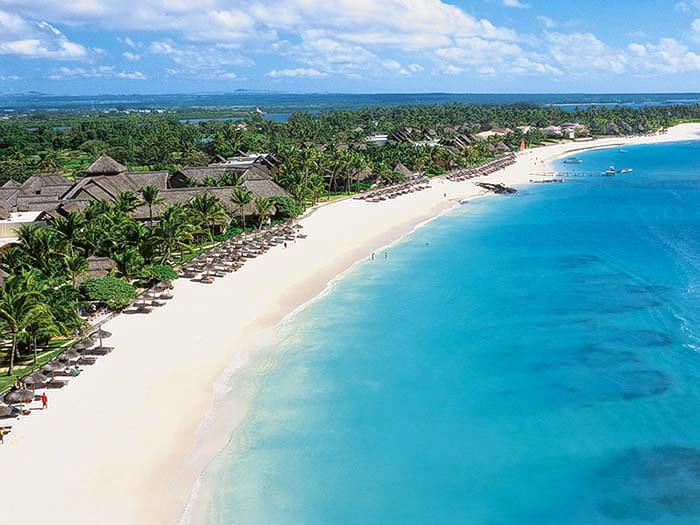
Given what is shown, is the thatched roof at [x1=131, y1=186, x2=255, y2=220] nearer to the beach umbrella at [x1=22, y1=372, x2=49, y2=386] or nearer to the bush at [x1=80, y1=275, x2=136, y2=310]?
the bush at [x1=80, y1=275, x2=136, y2=310]

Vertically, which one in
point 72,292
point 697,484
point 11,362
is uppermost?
point 72,292

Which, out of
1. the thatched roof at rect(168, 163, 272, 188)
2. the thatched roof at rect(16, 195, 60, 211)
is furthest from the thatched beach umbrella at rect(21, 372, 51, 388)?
the thatched roof at rect(168, 163, 272, 188)

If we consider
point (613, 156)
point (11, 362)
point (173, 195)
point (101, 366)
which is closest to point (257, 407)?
point (101, 366)

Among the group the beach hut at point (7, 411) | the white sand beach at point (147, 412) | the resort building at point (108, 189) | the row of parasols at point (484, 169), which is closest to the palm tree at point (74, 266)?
the white sand beach at point (147, 412)

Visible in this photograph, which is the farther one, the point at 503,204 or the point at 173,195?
the point at 503,204

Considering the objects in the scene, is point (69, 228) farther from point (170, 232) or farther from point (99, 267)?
point (170, 232)

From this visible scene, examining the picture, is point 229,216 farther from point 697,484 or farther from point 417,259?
point 697,484

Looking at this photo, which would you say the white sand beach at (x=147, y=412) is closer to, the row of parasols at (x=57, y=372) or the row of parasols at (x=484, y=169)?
the row of parasols at (x=57, y=372)

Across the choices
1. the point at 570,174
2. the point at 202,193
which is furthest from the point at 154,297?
the point at 570,174
